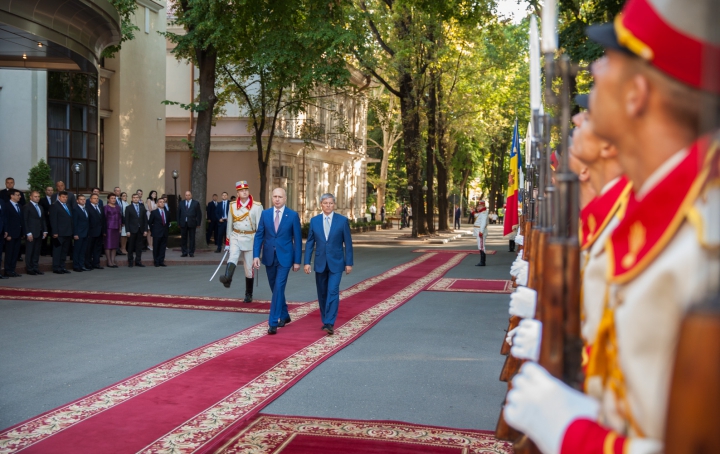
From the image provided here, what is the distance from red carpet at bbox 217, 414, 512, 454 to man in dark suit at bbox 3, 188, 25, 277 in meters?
12.9

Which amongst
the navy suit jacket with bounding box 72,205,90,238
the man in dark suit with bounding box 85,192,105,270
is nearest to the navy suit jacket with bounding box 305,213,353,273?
the navy suit jacket with bounding box 72,205,90,238

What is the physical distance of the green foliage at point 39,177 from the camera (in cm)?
2277

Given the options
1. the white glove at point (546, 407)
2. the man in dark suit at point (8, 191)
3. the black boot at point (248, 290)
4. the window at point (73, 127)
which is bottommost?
the black boot at point (248, 290)

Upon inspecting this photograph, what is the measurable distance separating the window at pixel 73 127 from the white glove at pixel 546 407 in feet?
82.2

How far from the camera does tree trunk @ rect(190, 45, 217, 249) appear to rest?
2580 centimetres

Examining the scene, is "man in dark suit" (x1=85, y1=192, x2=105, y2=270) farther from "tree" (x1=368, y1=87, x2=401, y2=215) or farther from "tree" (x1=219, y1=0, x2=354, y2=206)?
"tree" (x1=368, y1=87, x2=401, y2=215)

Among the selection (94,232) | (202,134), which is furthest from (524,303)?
(202,134)

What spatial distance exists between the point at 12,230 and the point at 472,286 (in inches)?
396

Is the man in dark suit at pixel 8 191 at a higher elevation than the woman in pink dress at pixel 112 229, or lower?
higher

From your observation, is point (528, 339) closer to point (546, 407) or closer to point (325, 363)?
point (546, 407)

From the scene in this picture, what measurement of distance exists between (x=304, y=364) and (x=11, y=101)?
19.9m

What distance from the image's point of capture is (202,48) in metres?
24.3

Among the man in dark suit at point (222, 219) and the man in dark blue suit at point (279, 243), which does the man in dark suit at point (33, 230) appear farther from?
the man in dark suit at point (222, 219)

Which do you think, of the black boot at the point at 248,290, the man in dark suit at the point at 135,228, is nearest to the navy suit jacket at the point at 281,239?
the black boot at the point at 248,290
